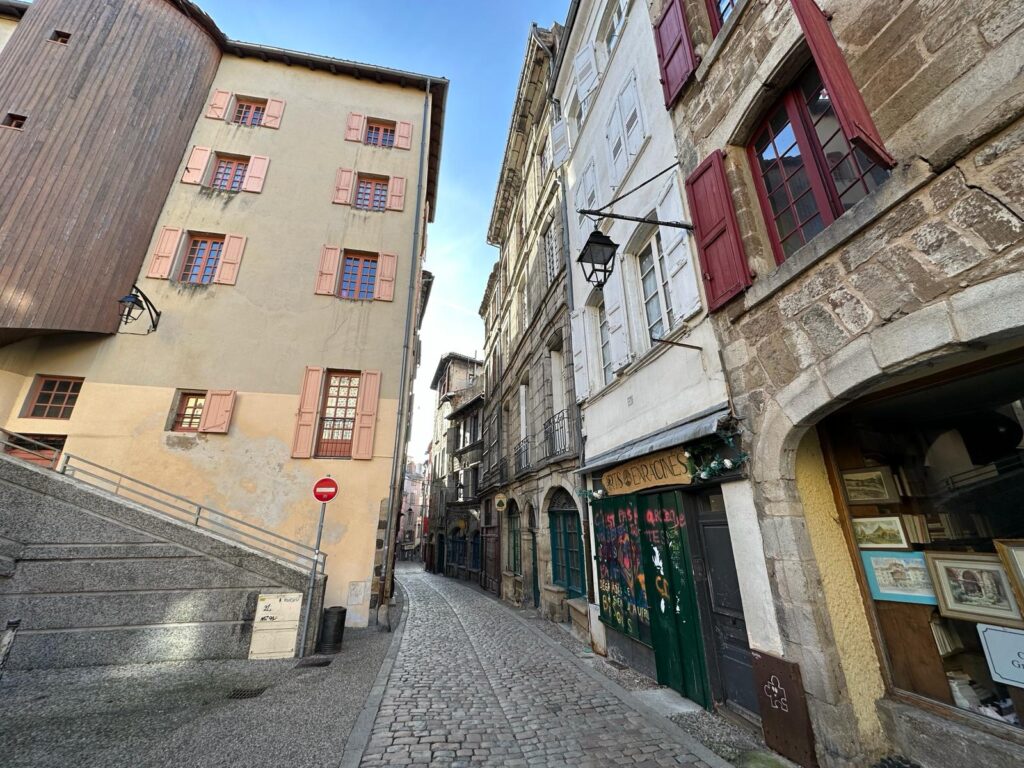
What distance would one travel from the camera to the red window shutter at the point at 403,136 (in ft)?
41.7

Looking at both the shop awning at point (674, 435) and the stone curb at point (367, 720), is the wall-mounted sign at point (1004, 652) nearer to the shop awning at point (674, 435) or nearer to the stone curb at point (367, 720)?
the shop awning at point (674, 435)

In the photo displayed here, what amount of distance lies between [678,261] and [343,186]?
33.5ft

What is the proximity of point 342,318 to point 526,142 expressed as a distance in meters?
8.90

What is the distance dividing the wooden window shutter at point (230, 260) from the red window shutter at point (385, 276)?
130 inches

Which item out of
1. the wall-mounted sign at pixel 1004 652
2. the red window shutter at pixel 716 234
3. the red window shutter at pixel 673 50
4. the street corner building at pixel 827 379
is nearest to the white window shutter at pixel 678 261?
the street corner building at pixel 827 379

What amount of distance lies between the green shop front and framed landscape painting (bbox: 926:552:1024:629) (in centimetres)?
151

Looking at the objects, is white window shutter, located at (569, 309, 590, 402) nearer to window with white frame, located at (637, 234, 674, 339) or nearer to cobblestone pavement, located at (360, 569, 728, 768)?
window with white frame, located at (637, 234, 674, 339)

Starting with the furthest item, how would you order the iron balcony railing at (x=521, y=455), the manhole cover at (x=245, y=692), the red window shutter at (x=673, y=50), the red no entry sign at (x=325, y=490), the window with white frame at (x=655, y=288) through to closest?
1. the iron balcony railing at (x=521, y=455)
2. the red no entry sign at (x=325, y=490)
3. the window with white frame at (x=655, y=288)
4. the red window shutter at (x=673, y=50)
5. the manhole cover at (x=245, y=692)

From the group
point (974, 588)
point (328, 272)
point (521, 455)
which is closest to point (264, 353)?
point (328, 272)

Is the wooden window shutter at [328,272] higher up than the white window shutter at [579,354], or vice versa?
the wooden window shutter at [328,272]

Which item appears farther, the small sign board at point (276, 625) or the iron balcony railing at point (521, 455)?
the iron balcony railing at point (521, 455)

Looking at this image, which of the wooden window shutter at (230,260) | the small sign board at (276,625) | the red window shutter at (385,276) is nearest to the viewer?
the small sign board at (276,625)

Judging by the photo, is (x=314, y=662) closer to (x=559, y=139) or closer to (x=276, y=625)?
(x=276, y=625)

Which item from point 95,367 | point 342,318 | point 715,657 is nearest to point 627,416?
point 715,657
